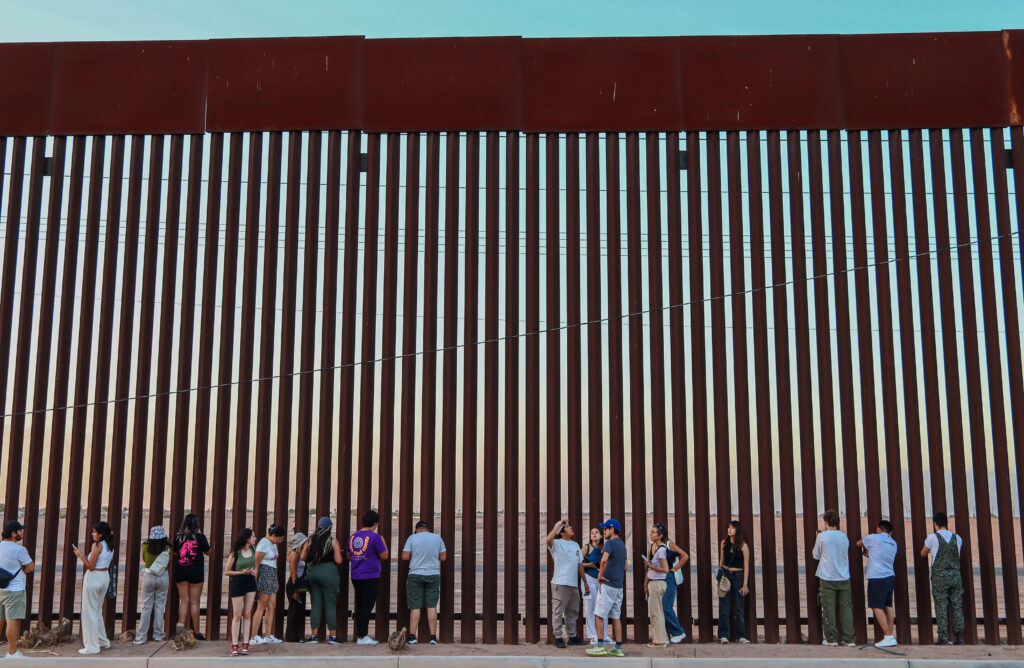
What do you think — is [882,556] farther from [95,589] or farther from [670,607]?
[95,589]

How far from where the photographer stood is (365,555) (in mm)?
10258

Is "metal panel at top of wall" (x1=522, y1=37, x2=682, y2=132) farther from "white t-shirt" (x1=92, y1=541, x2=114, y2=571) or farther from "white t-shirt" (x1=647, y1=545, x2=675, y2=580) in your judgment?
"white t-shirt" (x1=92, y1=541, x2=114, y2=571)

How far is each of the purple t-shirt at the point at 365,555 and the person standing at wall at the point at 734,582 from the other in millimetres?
3979

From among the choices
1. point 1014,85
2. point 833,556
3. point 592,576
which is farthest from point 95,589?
point 1014,85

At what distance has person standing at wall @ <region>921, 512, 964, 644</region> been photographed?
33.6 ft

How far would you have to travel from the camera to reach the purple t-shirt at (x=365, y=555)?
10.2 meters

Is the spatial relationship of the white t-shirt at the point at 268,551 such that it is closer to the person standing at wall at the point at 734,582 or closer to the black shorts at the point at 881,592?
the person standing at wall at the point at 734,582

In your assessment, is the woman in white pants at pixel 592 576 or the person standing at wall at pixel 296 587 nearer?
the woman in white pants at pixel 592 576

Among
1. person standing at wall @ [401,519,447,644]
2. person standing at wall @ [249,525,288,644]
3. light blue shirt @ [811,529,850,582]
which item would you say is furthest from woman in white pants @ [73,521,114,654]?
light blue shirt @ [811,529,850,582]

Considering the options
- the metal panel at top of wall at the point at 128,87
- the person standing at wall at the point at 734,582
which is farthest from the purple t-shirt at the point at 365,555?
the metal panel at top of wall at the point at 128,87

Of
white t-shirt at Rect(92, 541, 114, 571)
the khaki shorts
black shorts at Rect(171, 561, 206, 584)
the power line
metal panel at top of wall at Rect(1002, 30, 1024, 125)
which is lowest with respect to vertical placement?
the khaki shorts

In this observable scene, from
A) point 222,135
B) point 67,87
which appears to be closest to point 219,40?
point 222,135

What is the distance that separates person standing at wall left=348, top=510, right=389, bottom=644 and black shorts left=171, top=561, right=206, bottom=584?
1731 millimetres

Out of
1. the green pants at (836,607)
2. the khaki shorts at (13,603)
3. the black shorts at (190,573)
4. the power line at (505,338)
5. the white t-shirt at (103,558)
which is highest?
the power line at (505,338)
